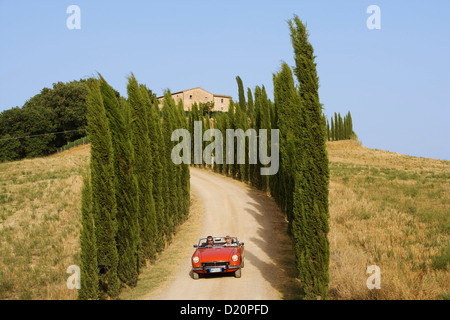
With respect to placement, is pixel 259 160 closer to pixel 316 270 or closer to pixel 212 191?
pixel 212 191

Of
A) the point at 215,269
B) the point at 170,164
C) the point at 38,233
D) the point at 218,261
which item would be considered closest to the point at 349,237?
the point at 218,261

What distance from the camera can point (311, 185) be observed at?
11.8m

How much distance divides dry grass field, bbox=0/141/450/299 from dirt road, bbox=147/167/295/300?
7.70 ft

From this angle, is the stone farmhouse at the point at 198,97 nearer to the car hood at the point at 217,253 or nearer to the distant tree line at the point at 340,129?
the distant tree line at the point at 340,129

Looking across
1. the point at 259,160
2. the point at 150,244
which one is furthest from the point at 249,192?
the point at 150,244

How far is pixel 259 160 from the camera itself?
108 ft

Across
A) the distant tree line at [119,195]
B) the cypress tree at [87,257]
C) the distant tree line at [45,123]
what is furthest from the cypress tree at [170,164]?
the distant tree line at [45,123]

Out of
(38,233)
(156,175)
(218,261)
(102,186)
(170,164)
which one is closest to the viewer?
(102,186)

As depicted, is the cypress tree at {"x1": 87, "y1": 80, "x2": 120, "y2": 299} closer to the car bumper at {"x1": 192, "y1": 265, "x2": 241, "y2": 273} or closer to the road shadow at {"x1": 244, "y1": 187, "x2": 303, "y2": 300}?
the car bumper at {"x1": 192, "y1": 265, "x2": 241, "y2": 273}

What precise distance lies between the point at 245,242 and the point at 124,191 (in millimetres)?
8267

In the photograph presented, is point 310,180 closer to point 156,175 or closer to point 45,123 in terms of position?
point 156,175

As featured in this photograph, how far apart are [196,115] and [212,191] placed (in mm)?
23368

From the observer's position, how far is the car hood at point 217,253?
1411cm

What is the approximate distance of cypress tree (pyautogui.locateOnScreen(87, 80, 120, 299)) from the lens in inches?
488
